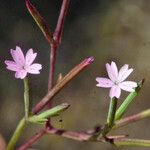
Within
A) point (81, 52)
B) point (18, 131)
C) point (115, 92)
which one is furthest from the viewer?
point (81, 52)

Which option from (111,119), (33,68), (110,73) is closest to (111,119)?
(111,119)

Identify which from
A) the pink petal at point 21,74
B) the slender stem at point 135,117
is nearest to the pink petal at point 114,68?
the slender stem at point 135,117

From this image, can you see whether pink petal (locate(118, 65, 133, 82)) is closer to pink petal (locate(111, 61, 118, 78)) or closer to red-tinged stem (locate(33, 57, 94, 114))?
pink petal (locate(111, 61, 118, 78))

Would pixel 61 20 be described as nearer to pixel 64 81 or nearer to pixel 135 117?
pixel 64 81

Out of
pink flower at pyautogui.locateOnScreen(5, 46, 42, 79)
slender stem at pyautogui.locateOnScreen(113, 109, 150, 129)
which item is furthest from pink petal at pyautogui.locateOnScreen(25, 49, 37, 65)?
slender stem at pyautogui.locateOnScreen(113, 109, 150, 129)

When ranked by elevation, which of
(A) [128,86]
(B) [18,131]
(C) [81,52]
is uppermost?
(A) [128,86]

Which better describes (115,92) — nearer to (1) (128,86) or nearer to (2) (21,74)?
(1) (128,86)

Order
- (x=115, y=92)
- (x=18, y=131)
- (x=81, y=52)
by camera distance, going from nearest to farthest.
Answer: (x=115, y=92), (x=18, y=131), (x=81, y=52)

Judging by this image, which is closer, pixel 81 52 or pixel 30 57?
pixel 30 57

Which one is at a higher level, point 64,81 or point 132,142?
point 64,81

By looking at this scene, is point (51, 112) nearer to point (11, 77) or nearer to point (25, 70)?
point (25, 70)
